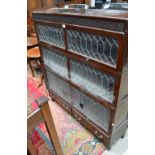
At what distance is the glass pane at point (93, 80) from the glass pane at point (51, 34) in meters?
0.26

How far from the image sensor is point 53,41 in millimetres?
1545

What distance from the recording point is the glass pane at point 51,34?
4.58ft

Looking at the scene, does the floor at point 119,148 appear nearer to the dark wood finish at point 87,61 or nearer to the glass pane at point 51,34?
the dark wood finish at point 87,61

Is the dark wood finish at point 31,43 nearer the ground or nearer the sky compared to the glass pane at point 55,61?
nearer the sky

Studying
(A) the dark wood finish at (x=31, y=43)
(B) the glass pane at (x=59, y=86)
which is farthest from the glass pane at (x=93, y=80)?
(A) the dark wood finish at (x=31, y=43)

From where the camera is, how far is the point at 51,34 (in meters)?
1.53

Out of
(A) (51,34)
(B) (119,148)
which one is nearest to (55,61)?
(A) (51,34)

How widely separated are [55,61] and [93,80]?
0.60 m

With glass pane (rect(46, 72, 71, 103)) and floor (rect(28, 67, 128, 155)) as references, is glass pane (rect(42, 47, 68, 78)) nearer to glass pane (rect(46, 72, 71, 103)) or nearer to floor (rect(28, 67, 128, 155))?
glass pane (rect(46, 72, 71, 103))

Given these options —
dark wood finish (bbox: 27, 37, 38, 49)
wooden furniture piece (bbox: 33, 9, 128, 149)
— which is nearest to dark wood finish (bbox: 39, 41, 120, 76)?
wooden furniture piece (bbox: 33, 9, 128, 149)

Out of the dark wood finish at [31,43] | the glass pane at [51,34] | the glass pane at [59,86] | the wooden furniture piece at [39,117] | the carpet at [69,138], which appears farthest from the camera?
the dark wood finish at [31,43]

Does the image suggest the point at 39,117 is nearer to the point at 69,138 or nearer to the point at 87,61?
the point at 87,61
